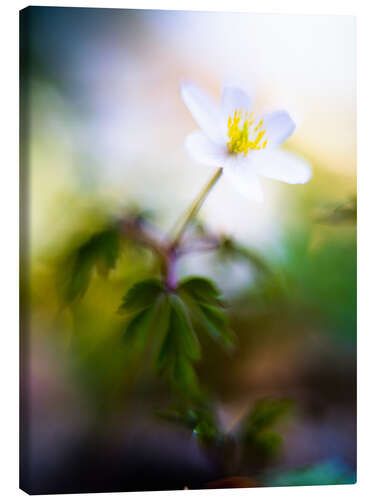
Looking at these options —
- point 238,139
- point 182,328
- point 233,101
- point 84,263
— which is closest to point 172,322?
point 182,328

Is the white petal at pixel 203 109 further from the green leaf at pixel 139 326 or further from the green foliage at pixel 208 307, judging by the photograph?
the green leaf at pixel 139 326

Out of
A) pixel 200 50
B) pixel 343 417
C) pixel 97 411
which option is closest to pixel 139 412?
pixel 97 411

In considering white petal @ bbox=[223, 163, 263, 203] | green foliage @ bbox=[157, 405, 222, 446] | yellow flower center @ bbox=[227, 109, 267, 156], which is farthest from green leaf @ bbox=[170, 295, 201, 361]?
yellow flower center @ bbox=[227, 109, 267, 156]

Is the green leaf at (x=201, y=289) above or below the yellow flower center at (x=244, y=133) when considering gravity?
below

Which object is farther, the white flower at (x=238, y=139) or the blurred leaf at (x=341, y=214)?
the blurred leaf at (x=341, y=214)

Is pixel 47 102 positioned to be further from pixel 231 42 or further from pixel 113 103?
pixel 231 42

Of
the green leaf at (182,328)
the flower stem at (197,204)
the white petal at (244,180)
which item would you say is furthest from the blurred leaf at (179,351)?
the white petal at (244,180)

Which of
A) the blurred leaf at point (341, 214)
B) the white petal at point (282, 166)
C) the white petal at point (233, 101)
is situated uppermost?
the white petal at point (233, 101)

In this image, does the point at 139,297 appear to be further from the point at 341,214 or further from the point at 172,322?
the point at 341,214
